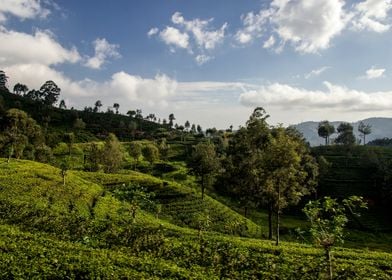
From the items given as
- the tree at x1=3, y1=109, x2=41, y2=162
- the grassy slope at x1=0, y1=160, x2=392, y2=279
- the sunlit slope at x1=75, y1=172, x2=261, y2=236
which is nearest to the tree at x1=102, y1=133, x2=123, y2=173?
the tree at x1=3, y1=109, x2=41, y2=162

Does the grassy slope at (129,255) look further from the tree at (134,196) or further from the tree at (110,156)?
the tree at (110,156)

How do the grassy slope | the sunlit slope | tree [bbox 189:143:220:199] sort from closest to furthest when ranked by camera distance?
the grassy slope → the sunlit slope → tree [bbox 189:143:220:199]

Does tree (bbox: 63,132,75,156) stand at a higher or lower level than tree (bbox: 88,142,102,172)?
higher

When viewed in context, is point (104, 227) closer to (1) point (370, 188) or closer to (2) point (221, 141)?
(1) point (370, 188)

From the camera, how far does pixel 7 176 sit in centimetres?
6862

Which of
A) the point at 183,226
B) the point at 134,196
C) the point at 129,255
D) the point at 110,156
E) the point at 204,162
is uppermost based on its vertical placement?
the point at 110,156

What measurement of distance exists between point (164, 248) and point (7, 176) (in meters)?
42.7

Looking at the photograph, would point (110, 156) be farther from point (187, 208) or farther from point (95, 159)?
point (187, 208)

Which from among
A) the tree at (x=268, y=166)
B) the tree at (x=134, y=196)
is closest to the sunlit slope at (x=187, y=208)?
the tree at (x=268, y=166)

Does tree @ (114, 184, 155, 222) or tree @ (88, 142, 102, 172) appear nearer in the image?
tree @ (114, 184, 155, 222)

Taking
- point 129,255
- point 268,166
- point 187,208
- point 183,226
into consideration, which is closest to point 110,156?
point 187,208

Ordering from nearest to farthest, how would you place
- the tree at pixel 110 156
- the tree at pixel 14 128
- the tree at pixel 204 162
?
the tree at pixel 14 128
the tree at pixel 204 162
the tree at pixel 110 156

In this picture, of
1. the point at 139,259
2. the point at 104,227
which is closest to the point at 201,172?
the point at 104,227

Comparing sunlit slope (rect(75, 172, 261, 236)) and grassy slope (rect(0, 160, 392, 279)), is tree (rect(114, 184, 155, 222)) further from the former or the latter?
sunlit slope (rect(75, 172, 261, 236))
